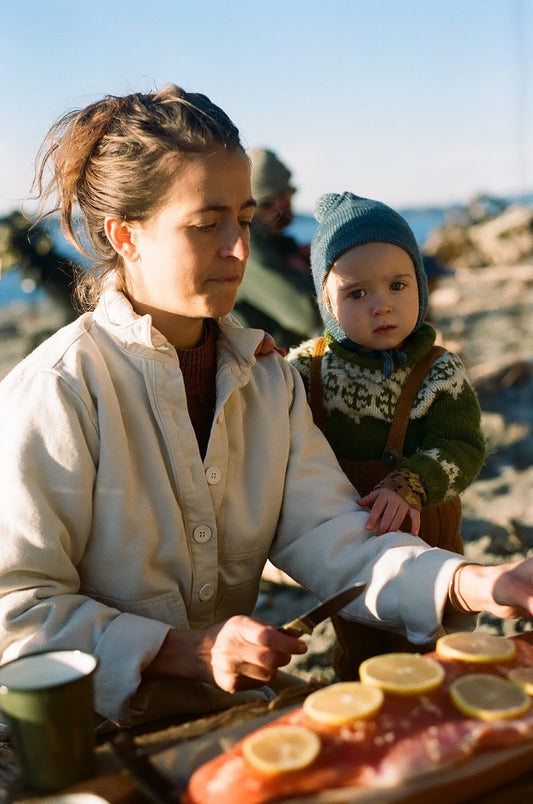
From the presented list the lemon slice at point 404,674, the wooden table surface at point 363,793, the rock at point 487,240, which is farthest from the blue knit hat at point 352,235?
the rock at point 487,240

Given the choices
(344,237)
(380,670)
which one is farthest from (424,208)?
(380,670)

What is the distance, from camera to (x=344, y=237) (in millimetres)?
2113

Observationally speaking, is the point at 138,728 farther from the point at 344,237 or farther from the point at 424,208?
the point at 424,208

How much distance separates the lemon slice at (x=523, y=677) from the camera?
Answer: 1199 mm

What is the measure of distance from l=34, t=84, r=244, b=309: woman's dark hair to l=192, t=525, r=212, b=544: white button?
61 cm

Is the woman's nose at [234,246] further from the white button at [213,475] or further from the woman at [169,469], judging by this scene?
the white button at [213,475]

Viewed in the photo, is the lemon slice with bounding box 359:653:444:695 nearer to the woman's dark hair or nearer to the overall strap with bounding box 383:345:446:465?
the overall strap with bounding box 383:345:446:465

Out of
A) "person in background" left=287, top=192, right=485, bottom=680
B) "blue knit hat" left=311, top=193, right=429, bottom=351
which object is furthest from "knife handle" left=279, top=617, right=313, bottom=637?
"blue knit hat" left=311, top=193, right=429, bottom=351

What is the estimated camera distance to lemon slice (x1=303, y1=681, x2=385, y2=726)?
111cm

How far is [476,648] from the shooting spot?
130 cm

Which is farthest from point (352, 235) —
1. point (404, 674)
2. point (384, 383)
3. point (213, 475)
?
point (404, 674)

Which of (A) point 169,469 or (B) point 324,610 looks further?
(A) point 169,469

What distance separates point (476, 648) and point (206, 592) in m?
0.65

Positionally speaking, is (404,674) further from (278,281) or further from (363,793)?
(278,281)
